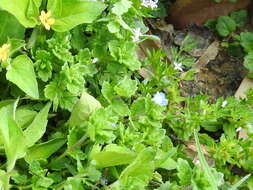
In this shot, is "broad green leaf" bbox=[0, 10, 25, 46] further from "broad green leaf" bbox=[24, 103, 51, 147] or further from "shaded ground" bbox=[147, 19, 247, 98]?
"shaded ground" bbox=[147, 19, 247, 98]

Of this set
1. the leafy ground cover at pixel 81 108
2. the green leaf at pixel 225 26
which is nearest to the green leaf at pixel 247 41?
the green leaf at pixel 225 26

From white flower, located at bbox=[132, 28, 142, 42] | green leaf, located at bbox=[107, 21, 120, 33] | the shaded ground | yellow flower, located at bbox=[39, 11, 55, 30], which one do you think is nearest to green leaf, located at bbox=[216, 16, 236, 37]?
the shaded ground

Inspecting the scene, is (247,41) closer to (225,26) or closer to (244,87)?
(225,26)

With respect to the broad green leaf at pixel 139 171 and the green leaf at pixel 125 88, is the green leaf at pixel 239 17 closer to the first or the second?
the green leaf at pixel 125 88

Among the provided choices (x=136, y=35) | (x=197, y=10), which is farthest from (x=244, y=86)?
(x=136, y=35)

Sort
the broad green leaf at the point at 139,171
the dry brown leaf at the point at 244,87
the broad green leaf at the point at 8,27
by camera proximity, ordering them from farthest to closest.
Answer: the dry brown leaf at the point at 244,87
the broad green leaf at the point at 8,27
the broad green leaf at the point at 139,171

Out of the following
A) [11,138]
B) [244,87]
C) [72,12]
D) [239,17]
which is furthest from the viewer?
[239,17]

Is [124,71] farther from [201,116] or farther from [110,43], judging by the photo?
[201,116]
